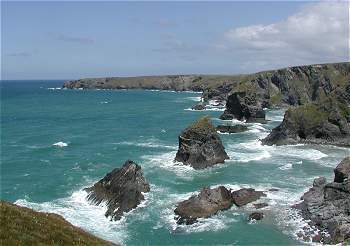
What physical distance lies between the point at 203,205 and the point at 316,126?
5243 cm

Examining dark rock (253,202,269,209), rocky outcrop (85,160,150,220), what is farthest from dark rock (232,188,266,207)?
rocky outcrop (85,160,150,220)

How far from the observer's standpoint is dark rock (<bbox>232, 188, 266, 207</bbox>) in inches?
2356

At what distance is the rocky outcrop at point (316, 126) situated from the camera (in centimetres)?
9812

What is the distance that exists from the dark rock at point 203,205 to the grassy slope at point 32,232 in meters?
28.7

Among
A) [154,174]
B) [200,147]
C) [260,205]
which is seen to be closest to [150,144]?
[200,147]

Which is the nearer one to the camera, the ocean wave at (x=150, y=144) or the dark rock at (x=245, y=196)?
the dark rock at (x=245, y=196)

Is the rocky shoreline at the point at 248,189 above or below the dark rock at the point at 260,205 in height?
above

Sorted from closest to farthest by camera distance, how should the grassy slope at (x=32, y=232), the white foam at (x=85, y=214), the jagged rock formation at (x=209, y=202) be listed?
1. the grassy slope at (x=32, y=232)
2. the white foam at (x=85, y=214)
3. the jagged rock formation at (x=209, y=202)

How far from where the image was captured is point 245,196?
6084cm

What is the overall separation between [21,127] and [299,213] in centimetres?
9783

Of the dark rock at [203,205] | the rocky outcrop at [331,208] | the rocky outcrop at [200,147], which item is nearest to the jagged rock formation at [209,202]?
the dark rock at [203,205]

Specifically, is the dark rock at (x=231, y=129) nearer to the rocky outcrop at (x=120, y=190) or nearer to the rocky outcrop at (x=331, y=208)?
the rocky outcrop at (x=120, y=190)

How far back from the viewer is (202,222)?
5441 cm

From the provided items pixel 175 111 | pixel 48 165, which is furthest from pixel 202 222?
pixel 175 111
